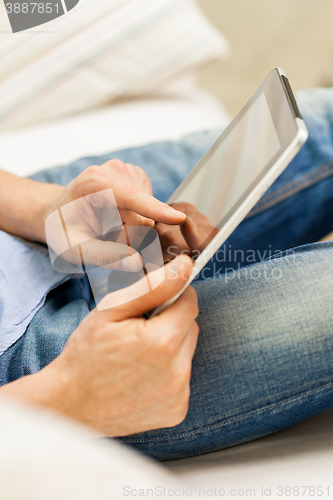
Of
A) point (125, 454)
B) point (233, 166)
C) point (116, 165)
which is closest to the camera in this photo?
point (125, 454)

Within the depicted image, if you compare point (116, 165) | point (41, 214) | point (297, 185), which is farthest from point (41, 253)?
point (297, 185)

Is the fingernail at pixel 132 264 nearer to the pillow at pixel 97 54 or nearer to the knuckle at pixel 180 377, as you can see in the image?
the knuckle at pixel 180 377

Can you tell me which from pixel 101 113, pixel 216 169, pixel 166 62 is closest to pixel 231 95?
pixel 166 62

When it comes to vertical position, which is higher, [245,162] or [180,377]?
[245,162]

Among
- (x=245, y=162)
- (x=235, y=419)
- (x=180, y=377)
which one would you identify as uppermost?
(x=245, y=162)

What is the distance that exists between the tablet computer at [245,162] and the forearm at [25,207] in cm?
20

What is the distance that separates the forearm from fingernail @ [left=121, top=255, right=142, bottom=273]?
0.17 meters

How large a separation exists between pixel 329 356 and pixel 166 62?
0.80 m

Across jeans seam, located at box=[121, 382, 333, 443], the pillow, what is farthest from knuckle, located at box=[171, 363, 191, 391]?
the pillow

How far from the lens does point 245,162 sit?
39 cm

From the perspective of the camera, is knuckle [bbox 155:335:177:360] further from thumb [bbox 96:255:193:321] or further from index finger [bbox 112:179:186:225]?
index finger [bbox 112:179:186:225]

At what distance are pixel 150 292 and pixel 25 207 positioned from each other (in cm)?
32

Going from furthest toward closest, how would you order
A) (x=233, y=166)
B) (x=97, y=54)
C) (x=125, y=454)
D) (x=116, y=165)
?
(x=97, y=54), (x=116, y=165), (x=233, y=166), (x=125, y=454)

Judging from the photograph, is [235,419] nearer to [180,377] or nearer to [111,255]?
[180,377]
